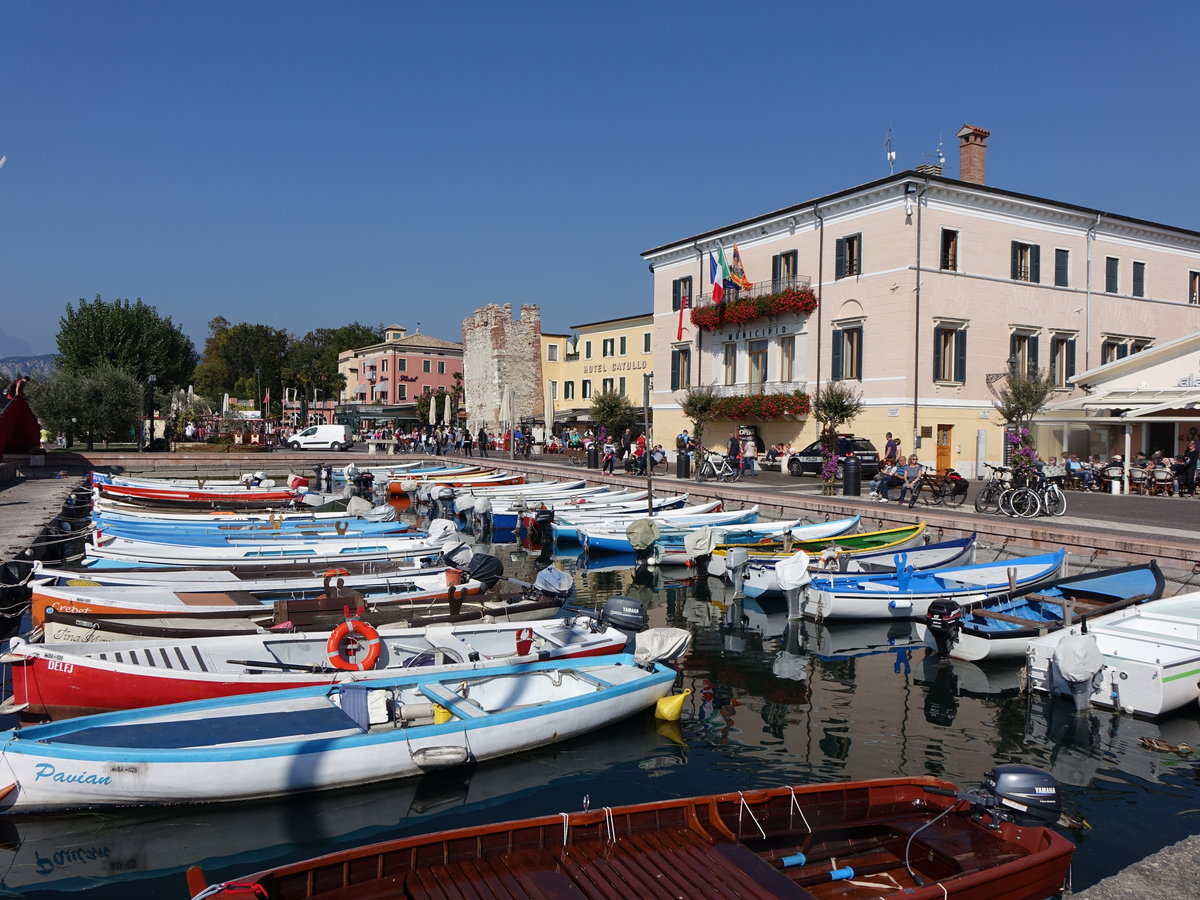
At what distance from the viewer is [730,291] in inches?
1545

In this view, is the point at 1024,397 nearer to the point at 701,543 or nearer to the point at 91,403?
the point at 701,543

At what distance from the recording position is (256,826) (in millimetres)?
7273

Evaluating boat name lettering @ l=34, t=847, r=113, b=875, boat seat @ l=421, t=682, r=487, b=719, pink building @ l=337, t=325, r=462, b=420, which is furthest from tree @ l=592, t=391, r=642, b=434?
pink building @ l=337, t=325, r=462, b=420

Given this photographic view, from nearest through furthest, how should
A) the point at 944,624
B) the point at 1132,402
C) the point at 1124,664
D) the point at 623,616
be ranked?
the point at 1124,664 → the point at 623,616 → the point at 944,624 → the point at 1132,402

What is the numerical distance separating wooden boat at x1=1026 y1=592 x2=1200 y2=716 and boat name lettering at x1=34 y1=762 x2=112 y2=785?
9.99 metres

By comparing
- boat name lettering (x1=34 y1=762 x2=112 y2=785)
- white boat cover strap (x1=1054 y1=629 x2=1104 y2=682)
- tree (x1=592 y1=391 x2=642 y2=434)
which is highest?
tree (x1=592 y1=391 x2=642 y2=434)

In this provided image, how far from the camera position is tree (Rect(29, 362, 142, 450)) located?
44938 mm

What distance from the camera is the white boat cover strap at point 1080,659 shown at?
32.6 feet

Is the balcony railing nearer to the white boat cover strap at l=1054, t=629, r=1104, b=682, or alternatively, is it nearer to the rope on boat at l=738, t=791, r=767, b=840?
the white boat cover strap at l=1054, t=629, r=1104, b=682

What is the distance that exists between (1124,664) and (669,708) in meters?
5.42

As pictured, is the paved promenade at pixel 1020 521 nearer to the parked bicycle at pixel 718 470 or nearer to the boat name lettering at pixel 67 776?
the parked bicycle at pixel 718 470

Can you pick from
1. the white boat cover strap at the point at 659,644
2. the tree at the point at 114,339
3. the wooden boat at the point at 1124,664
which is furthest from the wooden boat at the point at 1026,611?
the tree at the point at 114,339

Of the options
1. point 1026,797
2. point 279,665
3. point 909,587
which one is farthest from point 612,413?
point 1026,797

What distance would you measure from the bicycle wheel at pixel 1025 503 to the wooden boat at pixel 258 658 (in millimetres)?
12386
